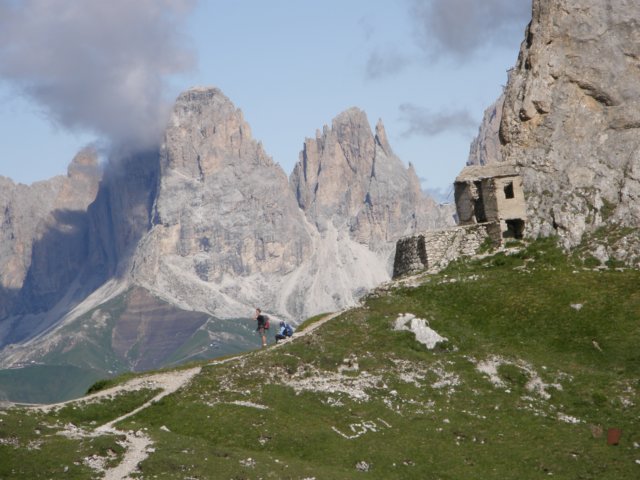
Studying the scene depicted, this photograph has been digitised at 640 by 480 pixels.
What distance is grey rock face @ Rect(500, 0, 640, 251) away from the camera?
86.3 metres

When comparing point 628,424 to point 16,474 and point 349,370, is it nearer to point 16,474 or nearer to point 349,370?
point 349,370

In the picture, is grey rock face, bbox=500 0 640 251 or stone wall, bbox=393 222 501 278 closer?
grey rock face, bbox=500 0 640 251

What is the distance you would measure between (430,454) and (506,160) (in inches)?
1714

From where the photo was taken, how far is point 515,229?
8850 cm

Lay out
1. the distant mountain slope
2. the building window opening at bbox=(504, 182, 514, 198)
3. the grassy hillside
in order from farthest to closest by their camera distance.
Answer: the building window opening at bbox=(504, 182, 514, 198)
the distant mountain slope
the grassy hillside

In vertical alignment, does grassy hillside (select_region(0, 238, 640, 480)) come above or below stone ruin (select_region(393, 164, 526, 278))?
below

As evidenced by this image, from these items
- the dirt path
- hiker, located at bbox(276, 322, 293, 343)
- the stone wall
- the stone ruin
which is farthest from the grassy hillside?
the stone ruin

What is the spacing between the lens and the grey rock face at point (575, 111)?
86312 mm

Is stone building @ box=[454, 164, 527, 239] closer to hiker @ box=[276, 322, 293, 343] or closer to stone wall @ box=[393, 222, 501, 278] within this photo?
stone wall @ box=[393, 222, 501, 278]

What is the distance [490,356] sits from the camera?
70.4m

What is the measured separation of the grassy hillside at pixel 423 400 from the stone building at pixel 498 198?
5.30 meters

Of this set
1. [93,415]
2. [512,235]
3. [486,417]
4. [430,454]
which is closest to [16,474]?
[93,415]

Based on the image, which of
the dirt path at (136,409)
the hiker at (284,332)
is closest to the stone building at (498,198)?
the dirt path at (136,409)

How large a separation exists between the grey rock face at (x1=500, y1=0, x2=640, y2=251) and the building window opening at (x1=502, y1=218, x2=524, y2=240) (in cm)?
112
